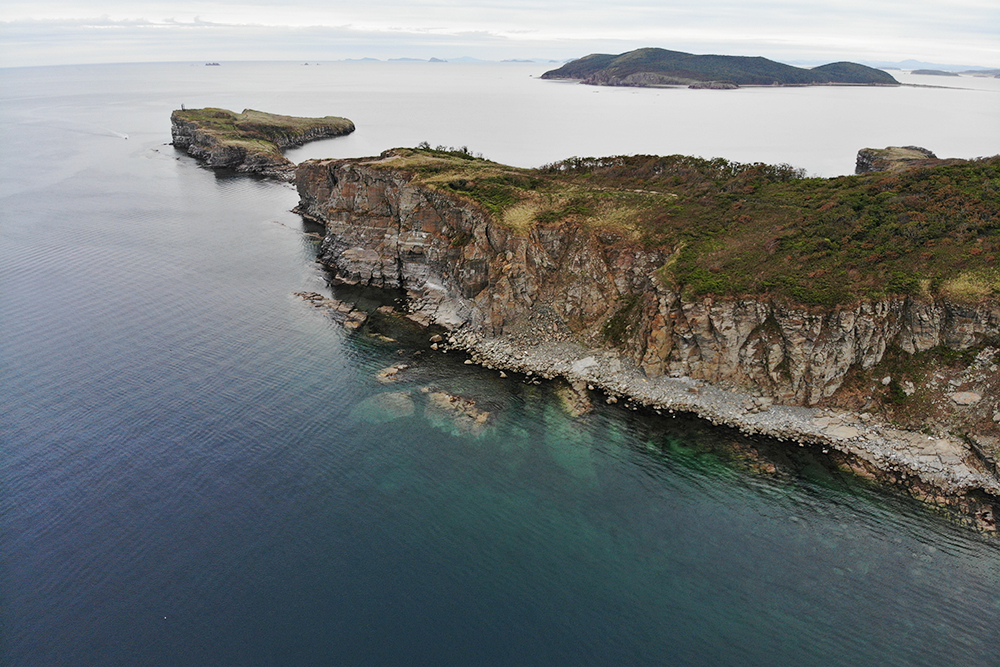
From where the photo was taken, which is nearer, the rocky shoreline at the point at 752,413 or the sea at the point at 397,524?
the sea at the point at 397,524

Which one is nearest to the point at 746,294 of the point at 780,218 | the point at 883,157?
the point at 780,218

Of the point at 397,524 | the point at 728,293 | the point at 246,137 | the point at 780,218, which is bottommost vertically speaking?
the point at 397,524

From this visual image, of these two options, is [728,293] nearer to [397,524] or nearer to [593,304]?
[593,304]

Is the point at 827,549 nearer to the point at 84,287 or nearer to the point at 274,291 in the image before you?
the point at 274,291

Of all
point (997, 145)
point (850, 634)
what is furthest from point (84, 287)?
point (997, 145)

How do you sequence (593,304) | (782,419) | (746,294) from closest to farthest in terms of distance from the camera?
(782,419)
(746,294)
(593,304)

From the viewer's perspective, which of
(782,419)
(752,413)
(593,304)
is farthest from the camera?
(593,304)

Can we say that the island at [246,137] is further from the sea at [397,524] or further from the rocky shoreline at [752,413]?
the rocky shoreline at [752,413]

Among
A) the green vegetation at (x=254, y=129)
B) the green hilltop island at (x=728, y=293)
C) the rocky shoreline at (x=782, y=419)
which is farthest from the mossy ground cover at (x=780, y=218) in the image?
the green vegetation at (x=254, y=129)
